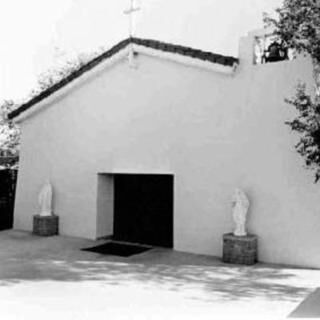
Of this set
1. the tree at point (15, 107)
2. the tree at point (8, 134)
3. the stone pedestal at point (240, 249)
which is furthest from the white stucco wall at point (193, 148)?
the tree at point (8, 134)

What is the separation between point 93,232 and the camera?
12953 mm

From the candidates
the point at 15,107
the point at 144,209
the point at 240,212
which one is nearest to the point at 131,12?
the point at 144,209

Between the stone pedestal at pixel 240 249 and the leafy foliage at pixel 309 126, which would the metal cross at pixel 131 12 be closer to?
the leafy foliage at pixel 309 126

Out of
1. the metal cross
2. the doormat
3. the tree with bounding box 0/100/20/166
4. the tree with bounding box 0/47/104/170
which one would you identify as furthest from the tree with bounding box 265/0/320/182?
the tree with bounding box 0/100/20/166

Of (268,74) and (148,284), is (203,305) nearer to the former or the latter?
(148,284)

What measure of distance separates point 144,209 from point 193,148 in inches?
102

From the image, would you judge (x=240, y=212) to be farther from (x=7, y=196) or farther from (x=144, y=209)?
(x=7, y=196)

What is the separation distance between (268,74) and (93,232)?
21.7ft

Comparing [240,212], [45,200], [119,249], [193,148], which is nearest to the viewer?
[240,212]

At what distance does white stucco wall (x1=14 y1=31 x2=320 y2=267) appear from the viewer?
9.82 m

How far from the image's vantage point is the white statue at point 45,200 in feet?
44.4

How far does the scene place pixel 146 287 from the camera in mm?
7891

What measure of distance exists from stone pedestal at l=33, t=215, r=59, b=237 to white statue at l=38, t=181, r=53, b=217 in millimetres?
195

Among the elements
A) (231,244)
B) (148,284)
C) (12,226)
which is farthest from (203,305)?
(12,226)
